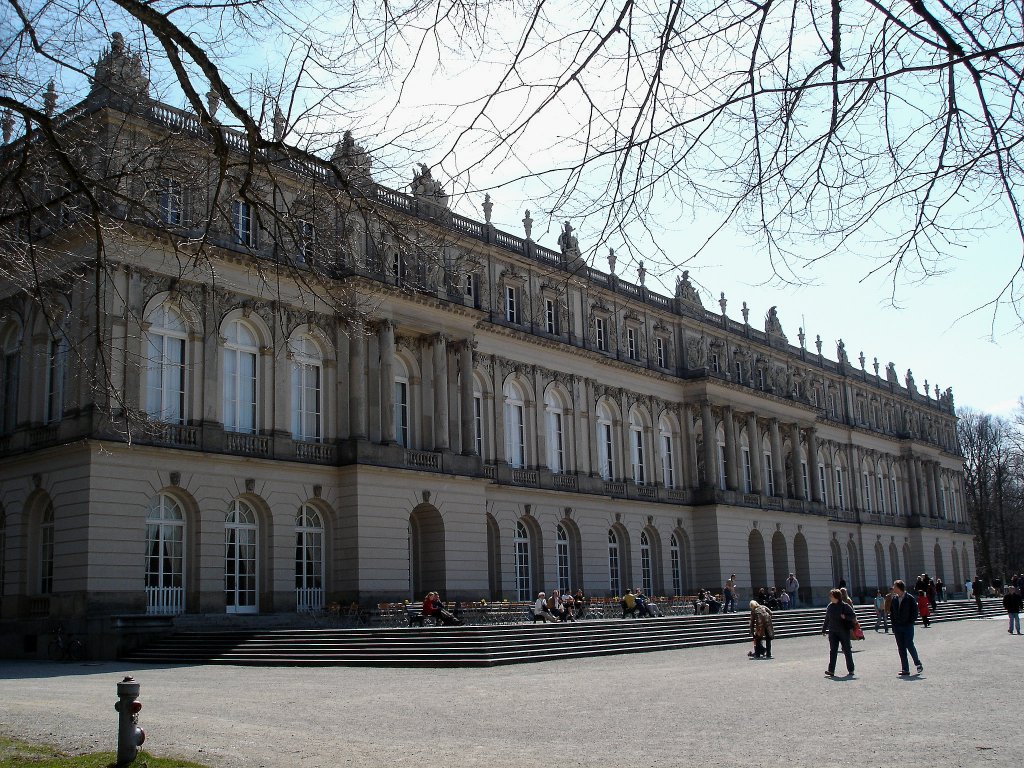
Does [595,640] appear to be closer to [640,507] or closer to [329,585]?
[329,585]

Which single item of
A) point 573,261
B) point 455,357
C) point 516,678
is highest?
point 455,357

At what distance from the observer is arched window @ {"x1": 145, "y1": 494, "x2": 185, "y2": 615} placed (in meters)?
30.1

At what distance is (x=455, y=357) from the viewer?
4025 cm

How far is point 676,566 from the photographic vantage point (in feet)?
178

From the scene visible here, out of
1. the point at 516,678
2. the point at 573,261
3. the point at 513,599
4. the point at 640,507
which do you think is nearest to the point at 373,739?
the point at 573,261

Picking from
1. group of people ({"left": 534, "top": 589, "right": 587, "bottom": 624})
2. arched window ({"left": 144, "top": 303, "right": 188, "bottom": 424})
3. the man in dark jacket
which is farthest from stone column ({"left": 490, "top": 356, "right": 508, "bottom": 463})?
the man in dark jacket

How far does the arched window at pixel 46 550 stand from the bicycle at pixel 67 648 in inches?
128

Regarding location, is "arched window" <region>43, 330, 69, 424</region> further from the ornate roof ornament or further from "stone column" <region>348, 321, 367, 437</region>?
the ornate roof ornament

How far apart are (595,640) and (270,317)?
14668 mm

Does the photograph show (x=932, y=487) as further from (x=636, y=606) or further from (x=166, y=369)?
(x=166, y=369)

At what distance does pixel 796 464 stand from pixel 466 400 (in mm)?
30469

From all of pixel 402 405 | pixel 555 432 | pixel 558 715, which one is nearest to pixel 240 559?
pixel 402 405

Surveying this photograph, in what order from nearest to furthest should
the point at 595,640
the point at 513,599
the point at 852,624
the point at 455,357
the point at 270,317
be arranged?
the point at 852,624 → the point at 595,640 → the point at 270,317 → the point at 455,357 → the point at 513,599

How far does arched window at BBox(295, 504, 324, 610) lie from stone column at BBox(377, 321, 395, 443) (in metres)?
3.75
